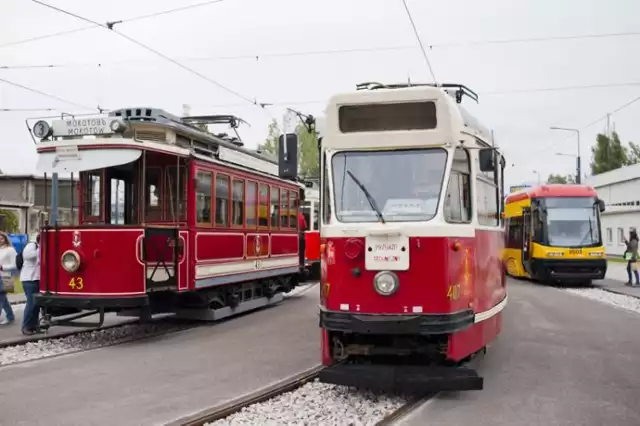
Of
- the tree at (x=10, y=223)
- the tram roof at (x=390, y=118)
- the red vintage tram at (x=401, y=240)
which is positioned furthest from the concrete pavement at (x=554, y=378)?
the tree at (x=10, y=223)

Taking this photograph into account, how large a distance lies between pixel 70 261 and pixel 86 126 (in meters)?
2.11

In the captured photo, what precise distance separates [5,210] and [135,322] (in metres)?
20.9

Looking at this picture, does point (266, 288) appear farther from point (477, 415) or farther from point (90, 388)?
point (477, 415)

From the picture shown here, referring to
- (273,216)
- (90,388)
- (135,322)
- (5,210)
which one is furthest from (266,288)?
(5,210)

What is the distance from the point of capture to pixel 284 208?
16.5m

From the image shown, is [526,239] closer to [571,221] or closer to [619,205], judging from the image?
[571,221]

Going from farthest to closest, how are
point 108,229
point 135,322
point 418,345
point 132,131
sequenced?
point 135,322
point 132,131
point 108,229
point 418,345

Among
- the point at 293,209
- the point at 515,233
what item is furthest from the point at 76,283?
the point at 515,233

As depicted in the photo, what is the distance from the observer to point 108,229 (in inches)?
403

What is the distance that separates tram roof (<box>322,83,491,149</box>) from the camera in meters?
6.97

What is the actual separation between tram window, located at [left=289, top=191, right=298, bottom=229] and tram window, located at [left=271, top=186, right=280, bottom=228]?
0.98 metres

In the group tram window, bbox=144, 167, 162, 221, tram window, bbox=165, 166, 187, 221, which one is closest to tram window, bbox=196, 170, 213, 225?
tram window, bbox=165, 166, 187, 221

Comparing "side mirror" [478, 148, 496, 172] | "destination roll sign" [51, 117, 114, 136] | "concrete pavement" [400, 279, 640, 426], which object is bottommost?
"concrete pavement" [400, 279, 640, 426]

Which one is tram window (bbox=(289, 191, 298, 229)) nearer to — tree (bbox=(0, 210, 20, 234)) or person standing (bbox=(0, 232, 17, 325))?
person standing (bbox=(0, 232, 17, 325))
